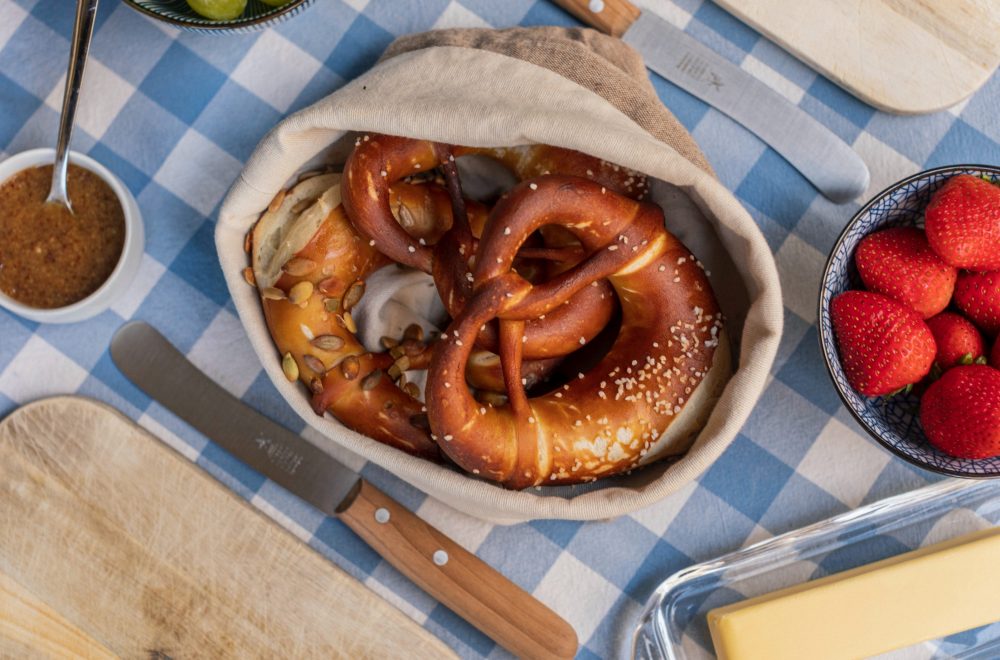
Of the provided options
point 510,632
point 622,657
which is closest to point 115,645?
point 510,632

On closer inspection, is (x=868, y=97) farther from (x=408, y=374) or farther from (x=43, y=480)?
(x=43, y=480)

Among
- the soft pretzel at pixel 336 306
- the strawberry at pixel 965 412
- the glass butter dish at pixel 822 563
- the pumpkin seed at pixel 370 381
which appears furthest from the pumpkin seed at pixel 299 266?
the strawberry at pixel 965 412

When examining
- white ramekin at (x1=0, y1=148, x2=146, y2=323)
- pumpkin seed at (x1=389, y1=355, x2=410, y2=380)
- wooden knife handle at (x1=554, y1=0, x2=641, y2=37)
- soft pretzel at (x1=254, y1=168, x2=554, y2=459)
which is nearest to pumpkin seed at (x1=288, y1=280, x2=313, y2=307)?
soft pretzel at (x1=254, y1=168, x2=554, y2=459)

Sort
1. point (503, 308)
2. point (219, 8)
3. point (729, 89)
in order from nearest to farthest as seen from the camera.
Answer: point (503, 308), point (219, 8), point (729, 89)

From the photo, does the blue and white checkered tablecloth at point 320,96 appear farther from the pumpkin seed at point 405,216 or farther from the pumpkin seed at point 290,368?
the pumpkin seed at point 405,216

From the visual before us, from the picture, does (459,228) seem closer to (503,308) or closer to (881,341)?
(503,308)

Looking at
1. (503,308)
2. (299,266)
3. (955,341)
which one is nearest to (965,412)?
(955,341)

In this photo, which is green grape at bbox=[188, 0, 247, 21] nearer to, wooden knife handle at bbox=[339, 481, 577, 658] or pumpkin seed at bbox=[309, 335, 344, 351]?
pumpkin seed at bbox=[309, 335, 344, 351]
